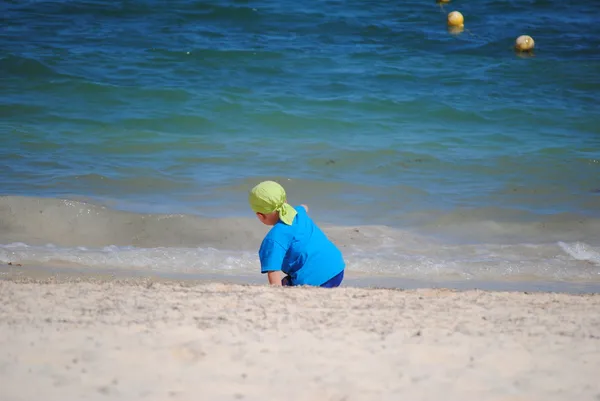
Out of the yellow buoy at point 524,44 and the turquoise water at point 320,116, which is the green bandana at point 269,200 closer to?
the turquoise water at point 320,116

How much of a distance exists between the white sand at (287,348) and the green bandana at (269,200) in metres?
0.57

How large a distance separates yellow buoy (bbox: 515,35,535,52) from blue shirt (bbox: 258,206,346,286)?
11230 mm

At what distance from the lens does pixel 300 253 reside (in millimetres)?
4766

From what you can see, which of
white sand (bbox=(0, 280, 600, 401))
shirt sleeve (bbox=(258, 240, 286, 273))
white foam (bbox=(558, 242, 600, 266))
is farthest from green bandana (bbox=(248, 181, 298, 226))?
white foam (bbox=(558, 242, 600, 266))

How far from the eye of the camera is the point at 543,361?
3.41 meters

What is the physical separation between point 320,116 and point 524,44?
521 centimetres

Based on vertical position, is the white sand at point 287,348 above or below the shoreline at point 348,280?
above

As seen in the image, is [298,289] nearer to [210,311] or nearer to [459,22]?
[210,311]

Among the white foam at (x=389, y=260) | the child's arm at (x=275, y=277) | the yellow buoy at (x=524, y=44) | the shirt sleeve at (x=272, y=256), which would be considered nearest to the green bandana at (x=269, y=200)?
the shirt sleeve at (x=272, y=256)

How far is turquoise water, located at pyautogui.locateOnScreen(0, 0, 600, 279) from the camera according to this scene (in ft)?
26.4

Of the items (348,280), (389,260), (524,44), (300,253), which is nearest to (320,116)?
(524,44)

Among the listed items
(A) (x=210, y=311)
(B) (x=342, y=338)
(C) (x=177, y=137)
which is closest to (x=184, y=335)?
(A) (x=210, y=311)

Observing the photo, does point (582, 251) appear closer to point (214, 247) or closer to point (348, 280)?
point (348, 280)

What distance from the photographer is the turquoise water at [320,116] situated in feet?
26.4
